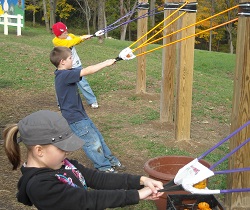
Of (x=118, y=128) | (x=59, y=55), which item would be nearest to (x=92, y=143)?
(x=59, y=55)

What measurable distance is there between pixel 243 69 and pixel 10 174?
104 inches

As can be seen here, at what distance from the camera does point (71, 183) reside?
7.68 feet

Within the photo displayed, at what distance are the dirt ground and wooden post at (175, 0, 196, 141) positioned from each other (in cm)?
27

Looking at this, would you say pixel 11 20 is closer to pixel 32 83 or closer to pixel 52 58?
pixel 32 83

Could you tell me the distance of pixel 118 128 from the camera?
6383 mm

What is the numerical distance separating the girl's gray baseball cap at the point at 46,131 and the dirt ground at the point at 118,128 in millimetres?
1862

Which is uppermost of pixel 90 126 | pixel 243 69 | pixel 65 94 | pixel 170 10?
pixel 170 10

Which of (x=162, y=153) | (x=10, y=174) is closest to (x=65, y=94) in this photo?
(x=10, y=174)

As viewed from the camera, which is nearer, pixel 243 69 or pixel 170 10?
pixel 243 69

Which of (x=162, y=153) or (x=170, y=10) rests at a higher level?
Answer: (x=170, y=10)

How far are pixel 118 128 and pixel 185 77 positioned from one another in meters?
1.44

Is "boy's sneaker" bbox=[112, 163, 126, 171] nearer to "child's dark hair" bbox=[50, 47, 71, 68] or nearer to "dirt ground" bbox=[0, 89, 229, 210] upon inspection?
"dirt ground" bbox=[0, 89, 229, 210]

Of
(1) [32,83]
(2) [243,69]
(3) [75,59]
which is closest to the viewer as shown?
(2) [243,69]

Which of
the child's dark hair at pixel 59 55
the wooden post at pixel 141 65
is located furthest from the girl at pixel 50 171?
the wooden post at pixel 141 65
